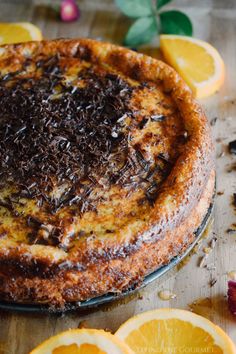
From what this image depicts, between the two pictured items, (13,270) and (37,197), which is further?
(37,197)

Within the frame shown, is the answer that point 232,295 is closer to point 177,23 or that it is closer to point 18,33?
point 177,23

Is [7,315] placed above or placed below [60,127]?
below

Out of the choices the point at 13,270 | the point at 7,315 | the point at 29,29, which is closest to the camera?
the point at 13,270

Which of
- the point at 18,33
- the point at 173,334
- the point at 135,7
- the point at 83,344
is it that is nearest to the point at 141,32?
the point at 135,7

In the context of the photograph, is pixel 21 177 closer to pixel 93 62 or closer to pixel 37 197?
pixel 37 197

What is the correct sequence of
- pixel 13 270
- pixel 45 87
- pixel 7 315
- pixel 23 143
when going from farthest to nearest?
pixel 45 87, pixel 23 143, pixel 7 315, pixel 13 270

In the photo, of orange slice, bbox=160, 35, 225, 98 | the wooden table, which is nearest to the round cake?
the wooden table

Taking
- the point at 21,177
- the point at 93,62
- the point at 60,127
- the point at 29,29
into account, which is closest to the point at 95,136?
the point at 60,127
